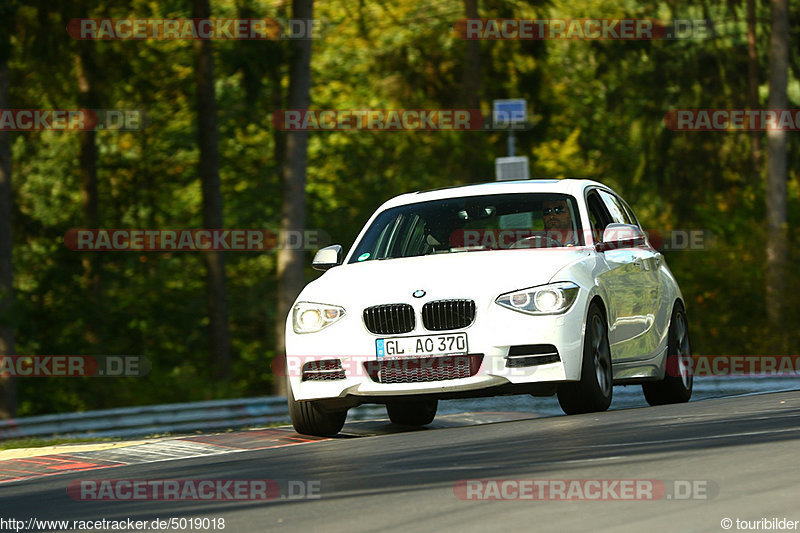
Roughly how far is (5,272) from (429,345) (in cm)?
1596

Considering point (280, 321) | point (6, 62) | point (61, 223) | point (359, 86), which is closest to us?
point (6, 62)

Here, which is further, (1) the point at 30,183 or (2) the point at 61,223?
(1) the point at 30,183

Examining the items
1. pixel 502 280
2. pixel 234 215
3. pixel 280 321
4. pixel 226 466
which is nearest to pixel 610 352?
pixel 502 280

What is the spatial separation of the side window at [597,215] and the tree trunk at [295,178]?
35.9ft

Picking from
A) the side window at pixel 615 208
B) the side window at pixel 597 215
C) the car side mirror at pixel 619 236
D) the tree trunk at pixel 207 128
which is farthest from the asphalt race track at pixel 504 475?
the tree trunk at pixel 207 128

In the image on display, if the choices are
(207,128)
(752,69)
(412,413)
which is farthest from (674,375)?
(752,69)

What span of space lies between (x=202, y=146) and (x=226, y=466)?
19055 millimetres

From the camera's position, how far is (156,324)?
33.7 m

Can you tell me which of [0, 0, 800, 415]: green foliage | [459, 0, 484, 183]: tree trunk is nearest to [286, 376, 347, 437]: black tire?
[0, 0, 800, 415]: green foliage

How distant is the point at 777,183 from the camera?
28.5m

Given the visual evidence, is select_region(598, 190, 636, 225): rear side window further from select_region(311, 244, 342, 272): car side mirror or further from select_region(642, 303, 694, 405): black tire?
select_region(311, 244, 342, 272): car side mirror

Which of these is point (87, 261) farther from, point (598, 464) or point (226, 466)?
point (598, 464)

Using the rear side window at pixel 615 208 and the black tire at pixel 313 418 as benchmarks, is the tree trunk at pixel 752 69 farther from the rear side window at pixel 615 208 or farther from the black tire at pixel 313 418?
the black tire at pixel 313 418

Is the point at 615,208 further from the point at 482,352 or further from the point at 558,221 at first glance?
the point at 482,352
